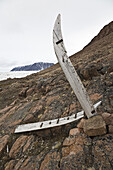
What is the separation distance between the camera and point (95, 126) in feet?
7.37

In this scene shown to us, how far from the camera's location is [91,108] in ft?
7.90

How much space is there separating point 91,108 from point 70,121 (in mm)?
948

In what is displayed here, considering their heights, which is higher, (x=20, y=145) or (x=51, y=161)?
(x=20, y=145)

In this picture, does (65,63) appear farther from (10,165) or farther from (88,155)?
(10,165)

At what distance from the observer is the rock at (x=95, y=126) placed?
2.21 metres

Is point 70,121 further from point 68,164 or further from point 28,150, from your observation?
point 28,150

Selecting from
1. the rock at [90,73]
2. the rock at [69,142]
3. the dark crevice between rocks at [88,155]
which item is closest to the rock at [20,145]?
the rock at [69,142]

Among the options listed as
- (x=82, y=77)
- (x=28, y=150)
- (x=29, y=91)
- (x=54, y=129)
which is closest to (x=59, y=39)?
(x=54, y=129)

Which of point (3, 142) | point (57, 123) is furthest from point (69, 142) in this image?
point (3, 142)

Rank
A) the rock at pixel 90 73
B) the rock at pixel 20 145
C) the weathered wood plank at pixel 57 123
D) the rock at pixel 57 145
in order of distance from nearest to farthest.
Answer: the rock at pixel 57 145 → the rock at pixel 20 145 → the weathered wood plank at pixel 57 123 → the rock at pixel 90 73

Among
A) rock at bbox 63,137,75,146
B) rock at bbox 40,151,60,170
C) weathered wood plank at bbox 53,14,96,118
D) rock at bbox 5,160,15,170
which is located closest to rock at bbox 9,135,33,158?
rock at bbox 5,160,15,170

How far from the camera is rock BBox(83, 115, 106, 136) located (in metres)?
2.21

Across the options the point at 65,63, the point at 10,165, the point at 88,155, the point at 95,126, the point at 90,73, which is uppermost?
the point at 65,63

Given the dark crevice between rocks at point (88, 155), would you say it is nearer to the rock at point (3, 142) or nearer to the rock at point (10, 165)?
the rock at point (10, 165)
